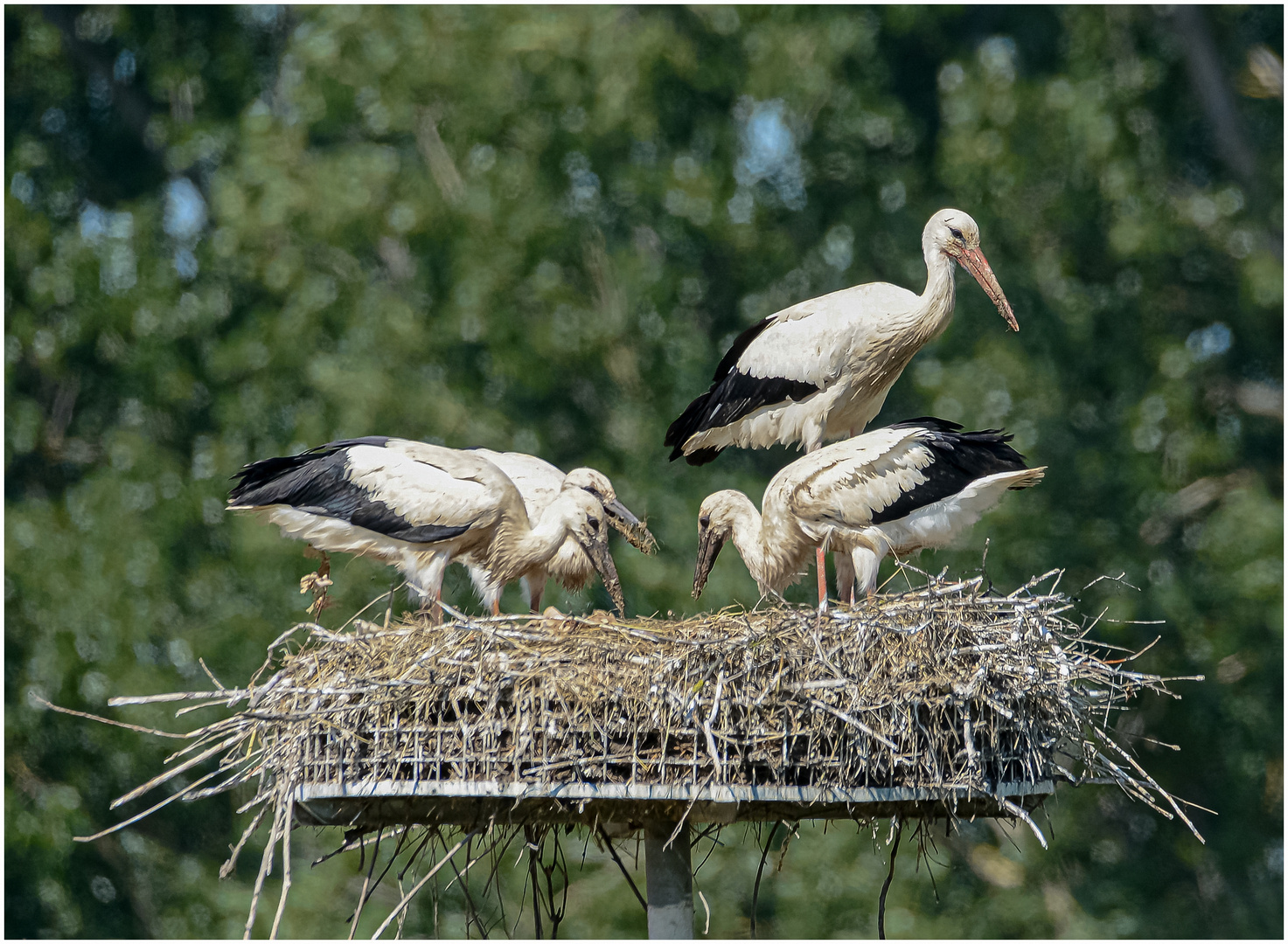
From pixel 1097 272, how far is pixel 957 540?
6990 mm

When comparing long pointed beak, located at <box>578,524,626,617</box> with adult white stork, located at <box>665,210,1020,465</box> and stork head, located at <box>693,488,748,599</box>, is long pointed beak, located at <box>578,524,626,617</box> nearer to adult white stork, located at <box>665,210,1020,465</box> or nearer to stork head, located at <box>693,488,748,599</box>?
stork head, located at <box>693,488,748,599</box>

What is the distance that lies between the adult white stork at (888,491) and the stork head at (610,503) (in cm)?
60

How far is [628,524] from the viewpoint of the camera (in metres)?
6.72

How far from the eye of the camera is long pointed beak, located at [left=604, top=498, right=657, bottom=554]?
671cm

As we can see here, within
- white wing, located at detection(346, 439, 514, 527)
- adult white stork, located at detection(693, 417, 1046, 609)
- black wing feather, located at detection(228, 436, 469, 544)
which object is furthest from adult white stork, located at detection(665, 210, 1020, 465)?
black wing feather, located at detection(228, 436, 469, 544)

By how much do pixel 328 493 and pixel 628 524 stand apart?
1303mm

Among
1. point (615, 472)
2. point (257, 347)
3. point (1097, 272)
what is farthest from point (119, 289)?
point (1097, 272)

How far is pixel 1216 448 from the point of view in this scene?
12.2 meters

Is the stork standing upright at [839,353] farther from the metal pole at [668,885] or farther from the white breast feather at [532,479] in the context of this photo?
the metal pole at [668,885]

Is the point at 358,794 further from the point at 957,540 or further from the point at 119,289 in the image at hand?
the point at 119,289

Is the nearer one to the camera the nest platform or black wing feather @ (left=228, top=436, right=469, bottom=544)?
the nest platform

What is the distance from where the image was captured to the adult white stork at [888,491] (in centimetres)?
626

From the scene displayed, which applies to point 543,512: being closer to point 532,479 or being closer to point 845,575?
point 532,479

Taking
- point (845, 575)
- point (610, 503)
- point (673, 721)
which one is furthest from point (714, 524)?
point (673, 721)
